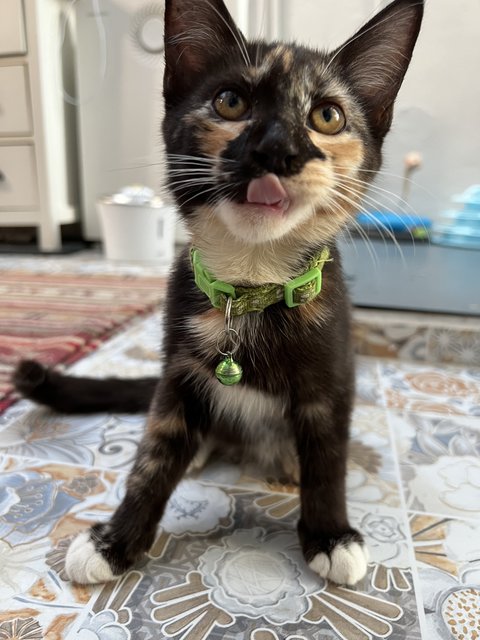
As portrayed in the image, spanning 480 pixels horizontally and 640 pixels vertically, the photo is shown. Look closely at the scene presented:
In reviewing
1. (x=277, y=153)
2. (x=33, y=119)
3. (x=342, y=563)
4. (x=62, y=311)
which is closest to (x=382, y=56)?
(x=277, y=153)

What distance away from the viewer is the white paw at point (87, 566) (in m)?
0.61

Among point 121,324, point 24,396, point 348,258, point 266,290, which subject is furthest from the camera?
point 348,258

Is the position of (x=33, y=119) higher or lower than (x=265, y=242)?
higher

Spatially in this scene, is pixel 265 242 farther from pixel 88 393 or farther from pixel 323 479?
pixel 88 393

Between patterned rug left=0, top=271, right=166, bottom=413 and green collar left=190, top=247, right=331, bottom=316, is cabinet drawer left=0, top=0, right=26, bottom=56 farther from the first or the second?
green collar left=190, top=247, right=331, bottom=316

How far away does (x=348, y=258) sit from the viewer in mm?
1976

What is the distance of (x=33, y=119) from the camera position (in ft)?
8.33

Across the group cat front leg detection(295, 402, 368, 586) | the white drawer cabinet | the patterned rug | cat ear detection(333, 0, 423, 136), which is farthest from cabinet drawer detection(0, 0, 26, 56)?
cat front leg detection(295, 402, 368, 586)

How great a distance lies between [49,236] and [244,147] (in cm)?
236

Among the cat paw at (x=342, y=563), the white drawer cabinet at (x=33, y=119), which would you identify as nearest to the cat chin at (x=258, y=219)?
the cat paw at (x=342, y=563)

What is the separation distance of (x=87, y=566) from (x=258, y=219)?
0.44m

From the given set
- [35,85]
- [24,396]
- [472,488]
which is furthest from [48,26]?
[472,488]

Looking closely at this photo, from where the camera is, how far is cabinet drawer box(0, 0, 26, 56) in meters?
2.39

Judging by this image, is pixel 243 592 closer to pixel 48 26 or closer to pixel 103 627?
pixel 103 627
